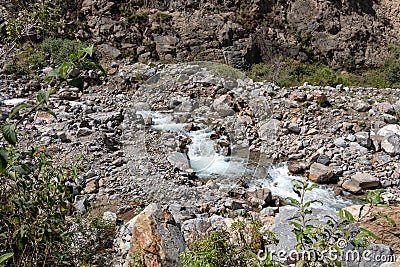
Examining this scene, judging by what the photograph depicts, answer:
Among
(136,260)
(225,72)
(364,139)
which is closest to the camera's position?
(136,260)

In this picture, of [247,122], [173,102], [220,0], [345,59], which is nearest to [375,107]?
[247,122]

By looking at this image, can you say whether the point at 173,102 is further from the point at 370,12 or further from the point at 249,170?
the point at 370,12

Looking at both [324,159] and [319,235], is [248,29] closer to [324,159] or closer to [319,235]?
[324,159]

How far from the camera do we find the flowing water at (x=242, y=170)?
4.98 meters

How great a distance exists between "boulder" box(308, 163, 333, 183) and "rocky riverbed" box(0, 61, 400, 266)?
0.02 metres

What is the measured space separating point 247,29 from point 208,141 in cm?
650

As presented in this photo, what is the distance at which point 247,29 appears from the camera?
1166 cm

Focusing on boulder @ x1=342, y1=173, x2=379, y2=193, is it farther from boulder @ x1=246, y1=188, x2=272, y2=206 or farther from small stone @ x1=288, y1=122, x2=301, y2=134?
small stone @ x1=288, y1=122, x2=301, y2=134

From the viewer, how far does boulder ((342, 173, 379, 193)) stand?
507 cm

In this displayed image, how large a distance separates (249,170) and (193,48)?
22.2 ft

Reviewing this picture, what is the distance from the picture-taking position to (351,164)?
5.62 meters

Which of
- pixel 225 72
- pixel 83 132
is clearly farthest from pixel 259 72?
pixel 83 132

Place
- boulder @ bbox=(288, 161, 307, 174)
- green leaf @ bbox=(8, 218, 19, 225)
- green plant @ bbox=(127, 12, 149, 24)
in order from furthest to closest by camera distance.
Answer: green plant @ bbox=(127, 12, 149, 24)
boulder @ bbox=(288, 161, 307, 174)
green leaf @ bbox=(8, 218, 19, 225)

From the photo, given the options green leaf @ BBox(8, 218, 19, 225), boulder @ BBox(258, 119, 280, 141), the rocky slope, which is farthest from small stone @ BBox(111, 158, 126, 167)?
the rocky slope
